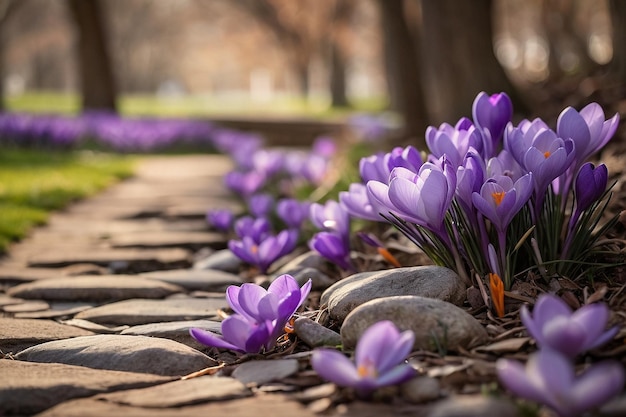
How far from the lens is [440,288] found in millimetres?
2455

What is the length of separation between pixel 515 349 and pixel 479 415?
1.81ft

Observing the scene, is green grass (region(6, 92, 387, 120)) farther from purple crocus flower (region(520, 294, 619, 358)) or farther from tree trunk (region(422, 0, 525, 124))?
purple crocus flower (region(520, 294, 619, 358))

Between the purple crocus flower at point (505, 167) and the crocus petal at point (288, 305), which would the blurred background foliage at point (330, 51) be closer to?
the purple crocus flower at point (505, 167)

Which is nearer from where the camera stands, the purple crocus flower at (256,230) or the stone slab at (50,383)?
the stone slab at (50,383)

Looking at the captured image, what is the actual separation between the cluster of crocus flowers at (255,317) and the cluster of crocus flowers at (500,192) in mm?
398

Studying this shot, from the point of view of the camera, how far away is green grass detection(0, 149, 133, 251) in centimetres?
546

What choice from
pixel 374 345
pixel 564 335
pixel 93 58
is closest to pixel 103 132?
pixel 93 58

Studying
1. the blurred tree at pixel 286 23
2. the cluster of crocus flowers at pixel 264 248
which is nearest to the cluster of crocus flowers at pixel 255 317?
the cluster of crocus flowers at pixel 264 248

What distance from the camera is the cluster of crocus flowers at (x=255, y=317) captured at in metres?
2.24

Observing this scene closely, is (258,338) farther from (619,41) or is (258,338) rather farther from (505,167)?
(619,41)

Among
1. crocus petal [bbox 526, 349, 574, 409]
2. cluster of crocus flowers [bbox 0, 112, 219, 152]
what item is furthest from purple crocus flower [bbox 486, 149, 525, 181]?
cluster of crocus flowers [bbox 0, 112, 219, 152]

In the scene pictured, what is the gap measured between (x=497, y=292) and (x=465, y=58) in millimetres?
4202

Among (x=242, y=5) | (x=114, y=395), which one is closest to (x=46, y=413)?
(x=114, y=395)

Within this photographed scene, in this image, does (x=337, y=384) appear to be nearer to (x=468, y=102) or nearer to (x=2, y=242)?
(x=2, y=242)
